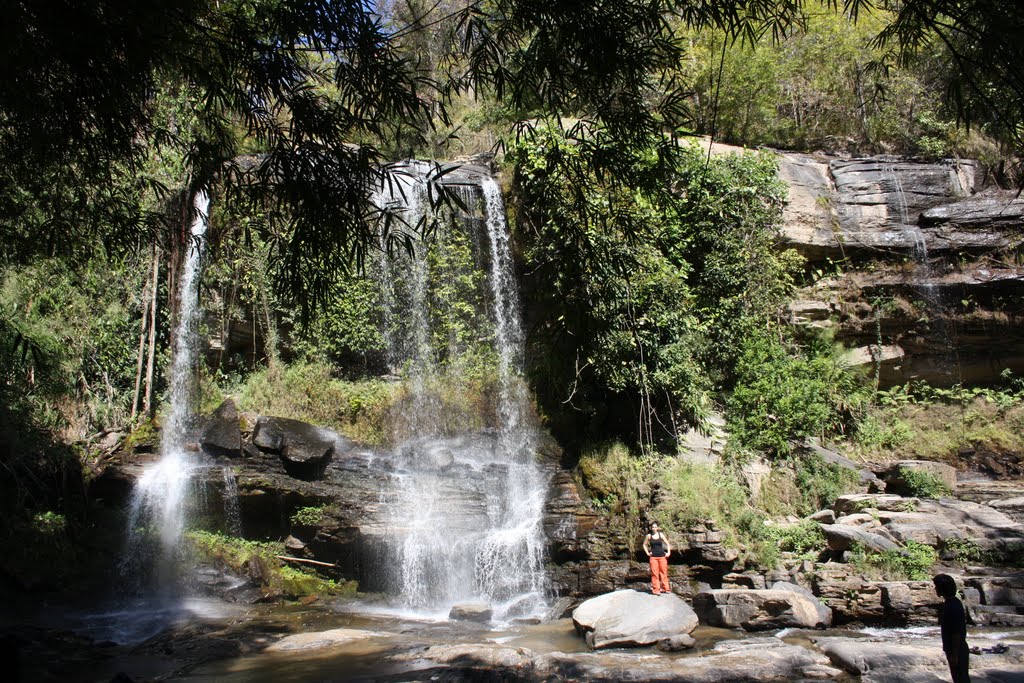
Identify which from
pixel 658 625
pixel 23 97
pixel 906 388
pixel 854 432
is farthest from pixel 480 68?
pixel 906 388

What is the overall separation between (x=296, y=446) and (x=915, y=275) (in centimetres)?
1235

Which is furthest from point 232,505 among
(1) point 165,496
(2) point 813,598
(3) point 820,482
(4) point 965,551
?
(4) point 965,551

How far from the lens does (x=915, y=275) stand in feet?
47.4

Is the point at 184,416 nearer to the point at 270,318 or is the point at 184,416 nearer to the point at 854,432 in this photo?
the point at 270,318

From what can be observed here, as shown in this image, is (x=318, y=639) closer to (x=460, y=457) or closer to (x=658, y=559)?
(x=658, y=559)

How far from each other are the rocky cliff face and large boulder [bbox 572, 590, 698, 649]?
26.7ft

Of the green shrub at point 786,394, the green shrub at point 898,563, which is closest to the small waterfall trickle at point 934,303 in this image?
the green shrub at point 786,394

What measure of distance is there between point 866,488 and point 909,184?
23.7 ft

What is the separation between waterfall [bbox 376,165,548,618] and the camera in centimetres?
1005

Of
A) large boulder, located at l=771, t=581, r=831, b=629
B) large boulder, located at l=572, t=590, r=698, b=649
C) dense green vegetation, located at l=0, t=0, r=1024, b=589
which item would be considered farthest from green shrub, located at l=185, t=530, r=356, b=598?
large boulder, located at l=771, t=581, r=831, b=629

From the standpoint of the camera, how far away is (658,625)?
24.6ft

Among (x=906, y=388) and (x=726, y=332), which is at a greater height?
(x=726, y=332)

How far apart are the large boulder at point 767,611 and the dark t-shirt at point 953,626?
3380mm

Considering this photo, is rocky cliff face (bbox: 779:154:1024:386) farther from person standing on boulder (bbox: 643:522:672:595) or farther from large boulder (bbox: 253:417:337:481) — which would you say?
large boulder (bbox: 253:417:337:481)
